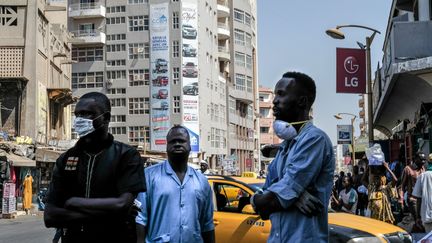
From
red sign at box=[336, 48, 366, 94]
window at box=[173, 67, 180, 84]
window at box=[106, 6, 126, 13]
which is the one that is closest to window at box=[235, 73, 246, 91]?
window at box=[173, 67, 180, 84]

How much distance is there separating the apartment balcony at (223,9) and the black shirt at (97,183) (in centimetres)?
8436

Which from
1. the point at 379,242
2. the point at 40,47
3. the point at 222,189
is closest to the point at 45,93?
the point at 40,47

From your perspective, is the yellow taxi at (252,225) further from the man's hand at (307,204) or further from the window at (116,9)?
the window at (116,9)

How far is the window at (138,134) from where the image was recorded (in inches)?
2876

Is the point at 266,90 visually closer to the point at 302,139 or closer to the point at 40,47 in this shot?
the point at 40,47

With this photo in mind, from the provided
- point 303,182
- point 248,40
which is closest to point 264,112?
point 248,40

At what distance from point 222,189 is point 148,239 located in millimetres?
4795

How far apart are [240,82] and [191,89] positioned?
61.2 ft

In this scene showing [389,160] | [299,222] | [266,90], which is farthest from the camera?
[266,90]

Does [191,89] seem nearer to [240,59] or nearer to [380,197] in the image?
[240,59]

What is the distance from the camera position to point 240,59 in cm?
8944

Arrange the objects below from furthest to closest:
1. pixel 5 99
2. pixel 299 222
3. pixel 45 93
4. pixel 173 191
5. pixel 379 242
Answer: pixel 45 93 → pixel 5 99 → pixel 379 242 → pixel 173 191 → pixel 299 222

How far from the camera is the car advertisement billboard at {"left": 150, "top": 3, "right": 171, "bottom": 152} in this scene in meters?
72.2

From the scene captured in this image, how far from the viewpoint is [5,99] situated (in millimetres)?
34750
